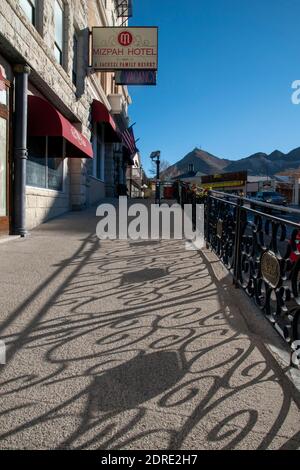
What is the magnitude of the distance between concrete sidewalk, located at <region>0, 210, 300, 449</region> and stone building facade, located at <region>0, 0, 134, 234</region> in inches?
154

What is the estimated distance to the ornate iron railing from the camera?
3.12 metres

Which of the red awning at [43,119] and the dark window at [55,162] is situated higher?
the red awning at [43,119]


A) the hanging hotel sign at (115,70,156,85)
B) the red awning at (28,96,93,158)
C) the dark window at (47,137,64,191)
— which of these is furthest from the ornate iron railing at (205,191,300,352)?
the hanging hotel sign at (115,70,156,85)

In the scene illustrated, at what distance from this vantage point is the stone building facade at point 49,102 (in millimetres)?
7895

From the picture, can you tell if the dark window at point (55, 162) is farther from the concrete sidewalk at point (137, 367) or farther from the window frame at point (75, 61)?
the concrete sidewalk at point (137, 367)

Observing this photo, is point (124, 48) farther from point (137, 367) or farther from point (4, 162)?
point (137, 367)

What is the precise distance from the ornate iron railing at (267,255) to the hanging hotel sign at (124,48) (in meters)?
10.1

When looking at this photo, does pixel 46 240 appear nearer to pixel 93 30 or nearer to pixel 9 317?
pixel 9 317

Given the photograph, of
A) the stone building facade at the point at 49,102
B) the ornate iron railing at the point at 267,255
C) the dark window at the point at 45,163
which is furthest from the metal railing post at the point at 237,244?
the dark window at the point at 45,163

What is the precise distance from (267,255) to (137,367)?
1615mm

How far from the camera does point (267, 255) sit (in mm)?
3648

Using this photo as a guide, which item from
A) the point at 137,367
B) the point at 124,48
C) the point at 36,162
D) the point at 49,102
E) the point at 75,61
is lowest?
the point at 137,367

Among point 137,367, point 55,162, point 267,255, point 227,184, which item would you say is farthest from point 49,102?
point 227,184
